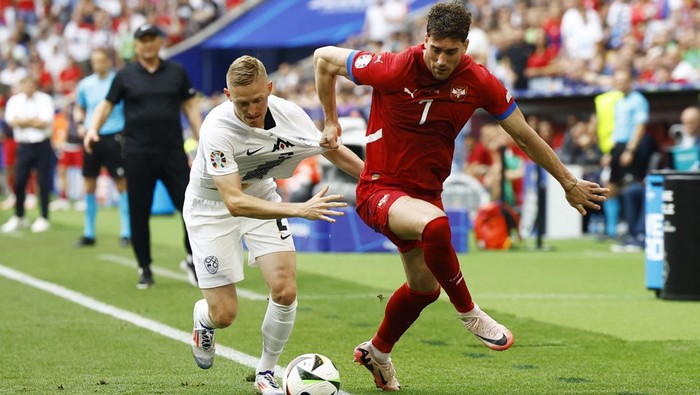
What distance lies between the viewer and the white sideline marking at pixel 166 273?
11.6 metres

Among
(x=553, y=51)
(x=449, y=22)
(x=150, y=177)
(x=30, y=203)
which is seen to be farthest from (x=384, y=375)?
(x=30, y=203)

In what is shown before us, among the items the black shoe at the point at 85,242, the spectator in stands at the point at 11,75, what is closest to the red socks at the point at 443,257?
the black shoe at the point at 85,242

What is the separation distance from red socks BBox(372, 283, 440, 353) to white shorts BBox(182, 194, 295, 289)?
0.68m

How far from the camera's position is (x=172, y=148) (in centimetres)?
1196

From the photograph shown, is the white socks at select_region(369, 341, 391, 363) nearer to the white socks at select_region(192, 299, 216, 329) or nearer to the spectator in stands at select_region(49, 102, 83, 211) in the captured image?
the white socks at select_region(192, 299, 216, 329)

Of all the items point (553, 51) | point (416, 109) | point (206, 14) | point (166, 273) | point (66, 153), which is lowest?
point (166, 273)

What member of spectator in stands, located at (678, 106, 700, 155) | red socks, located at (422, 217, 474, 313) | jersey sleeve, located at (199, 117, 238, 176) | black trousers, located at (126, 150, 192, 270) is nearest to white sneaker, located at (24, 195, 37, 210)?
black trousers, located at (126, 150, 192, 270)

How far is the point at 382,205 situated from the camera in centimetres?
698

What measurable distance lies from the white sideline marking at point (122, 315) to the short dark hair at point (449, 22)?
6.77ft

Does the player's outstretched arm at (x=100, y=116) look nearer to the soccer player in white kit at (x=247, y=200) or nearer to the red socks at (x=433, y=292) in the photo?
the soccer player in white kit at (x=247, y=200)

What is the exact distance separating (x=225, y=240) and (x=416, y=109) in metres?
1.36

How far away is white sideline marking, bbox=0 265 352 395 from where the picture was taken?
825 cm

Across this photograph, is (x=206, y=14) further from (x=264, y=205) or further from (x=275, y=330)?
(x=264, y=205)

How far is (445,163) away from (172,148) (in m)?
5.30
